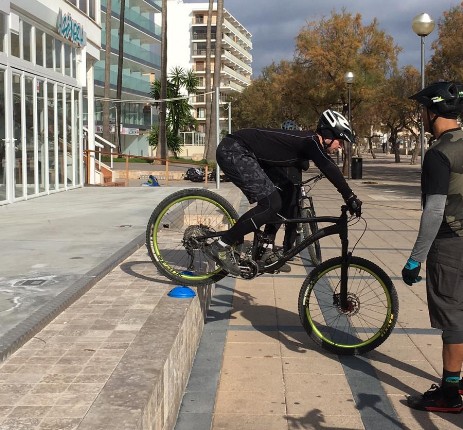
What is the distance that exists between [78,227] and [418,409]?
6.25m

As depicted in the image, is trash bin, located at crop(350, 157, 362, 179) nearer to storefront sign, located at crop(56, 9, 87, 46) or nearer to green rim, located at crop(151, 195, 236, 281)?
storefront sign, located at crop(56, 9, 87, 46)

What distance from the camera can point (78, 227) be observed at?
30.8 feet

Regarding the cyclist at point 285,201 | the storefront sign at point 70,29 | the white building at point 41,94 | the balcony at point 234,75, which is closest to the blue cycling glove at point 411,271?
the cyclist at point 285,201

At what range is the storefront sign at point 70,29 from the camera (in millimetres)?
16500

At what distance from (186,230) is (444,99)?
255 cm

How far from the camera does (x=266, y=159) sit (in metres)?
5.05

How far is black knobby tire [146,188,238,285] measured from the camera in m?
5.68

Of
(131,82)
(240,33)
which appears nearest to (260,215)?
(131,82)

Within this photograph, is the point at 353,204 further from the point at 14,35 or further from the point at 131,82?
the point at 131,82

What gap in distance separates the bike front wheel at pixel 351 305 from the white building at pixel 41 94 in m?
9.65

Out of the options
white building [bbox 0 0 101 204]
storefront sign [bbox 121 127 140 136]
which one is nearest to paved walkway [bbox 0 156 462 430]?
white building [bbox 0 0 101 204]

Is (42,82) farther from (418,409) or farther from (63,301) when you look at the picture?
(418,409)

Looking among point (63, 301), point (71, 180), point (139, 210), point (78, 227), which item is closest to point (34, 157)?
point (71, 180)

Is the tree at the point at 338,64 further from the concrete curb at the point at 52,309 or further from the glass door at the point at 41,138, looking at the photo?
the concrete curb at the point at 52,309
